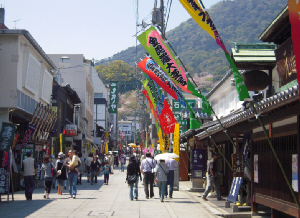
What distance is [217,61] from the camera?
563 feet

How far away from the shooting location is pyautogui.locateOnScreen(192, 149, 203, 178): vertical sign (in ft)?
68.4

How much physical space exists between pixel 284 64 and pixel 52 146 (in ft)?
81.3

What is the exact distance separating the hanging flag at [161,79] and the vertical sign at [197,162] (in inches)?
171

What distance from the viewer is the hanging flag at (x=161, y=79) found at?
16734 millimetres

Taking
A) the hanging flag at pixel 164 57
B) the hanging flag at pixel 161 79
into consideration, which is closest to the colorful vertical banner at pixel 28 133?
the hanging flag at pixel 161 79

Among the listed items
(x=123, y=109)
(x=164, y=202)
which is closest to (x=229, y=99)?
(x=164, y=202)

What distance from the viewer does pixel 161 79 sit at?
16922 millimetres

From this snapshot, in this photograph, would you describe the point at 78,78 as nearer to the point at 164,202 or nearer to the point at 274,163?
the point at 164,202

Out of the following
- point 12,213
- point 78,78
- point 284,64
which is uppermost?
point 78,78

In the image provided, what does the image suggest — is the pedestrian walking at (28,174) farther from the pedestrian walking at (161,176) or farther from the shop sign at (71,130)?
the shop sign at (71,130)

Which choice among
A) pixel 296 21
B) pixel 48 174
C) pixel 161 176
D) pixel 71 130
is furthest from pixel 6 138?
pixel 71 130

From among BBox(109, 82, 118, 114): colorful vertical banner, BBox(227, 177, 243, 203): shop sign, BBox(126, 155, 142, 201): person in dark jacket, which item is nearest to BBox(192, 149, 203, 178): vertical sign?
BBox(126, 155, 142, 201): person in dark jacket

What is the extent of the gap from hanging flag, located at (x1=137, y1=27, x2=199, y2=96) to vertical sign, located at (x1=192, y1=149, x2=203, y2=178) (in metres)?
7.34

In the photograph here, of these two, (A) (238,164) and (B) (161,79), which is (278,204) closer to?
(A) (238,164)
